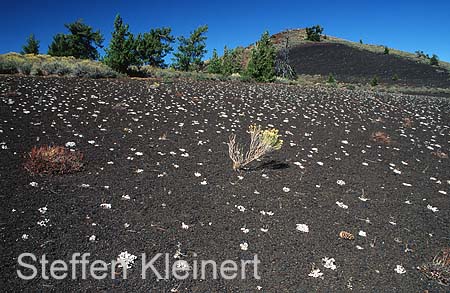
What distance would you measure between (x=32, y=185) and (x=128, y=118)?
4.71 metres

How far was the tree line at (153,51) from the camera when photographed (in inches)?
961

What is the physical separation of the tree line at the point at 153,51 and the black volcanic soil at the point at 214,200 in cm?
1489

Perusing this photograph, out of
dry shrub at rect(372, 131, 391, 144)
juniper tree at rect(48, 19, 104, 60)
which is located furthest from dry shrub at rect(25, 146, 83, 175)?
juniper tree at rect(48, 19, 104, 60)

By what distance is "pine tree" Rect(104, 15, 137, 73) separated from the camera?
23.8 meters

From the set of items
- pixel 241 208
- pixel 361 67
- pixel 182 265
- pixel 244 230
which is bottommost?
pixel 182 265

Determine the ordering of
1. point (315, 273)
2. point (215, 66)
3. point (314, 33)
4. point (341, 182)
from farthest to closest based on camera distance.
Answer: point (314, 33)
point (215, 66)
point (341, 182)
point (315, 273)

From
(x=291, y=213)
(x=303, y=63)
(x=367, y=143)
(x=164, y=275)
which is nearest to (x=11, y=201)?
(x=164, y=275)

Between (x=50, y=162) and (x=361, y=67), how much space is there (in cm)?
5421

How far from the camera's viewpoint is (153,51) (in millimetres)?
39562

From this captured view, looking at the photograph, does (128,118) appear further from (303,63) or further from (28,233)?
(303,63)

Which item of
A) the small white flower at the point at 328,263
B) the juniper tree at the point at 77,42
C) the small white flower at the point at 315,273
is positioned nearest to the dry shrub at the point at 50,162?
the small white flower at the point at 315,273

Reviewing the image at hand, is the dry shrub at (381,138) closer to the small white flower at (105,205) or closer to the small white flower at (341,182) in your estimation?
the small white flower at (341,182)

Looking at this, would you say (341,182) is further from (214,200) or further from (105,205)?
(105,205)

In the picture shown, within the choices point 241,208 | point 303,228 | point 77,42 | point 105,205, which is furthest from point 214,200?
point 77,42
